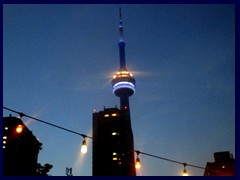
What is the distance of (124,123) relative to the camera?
119 metres

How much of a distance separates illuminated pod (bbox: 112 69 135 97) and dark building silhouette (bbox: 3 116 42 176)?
6823 cm

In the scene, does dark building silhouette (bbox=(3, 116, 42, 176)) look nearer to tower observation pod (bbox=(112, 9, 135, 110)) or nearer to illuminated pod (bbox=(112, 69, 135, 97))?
tower observation pod (bbox=(112, 9, 135, 110))

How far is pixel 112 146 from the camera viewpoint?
380ft

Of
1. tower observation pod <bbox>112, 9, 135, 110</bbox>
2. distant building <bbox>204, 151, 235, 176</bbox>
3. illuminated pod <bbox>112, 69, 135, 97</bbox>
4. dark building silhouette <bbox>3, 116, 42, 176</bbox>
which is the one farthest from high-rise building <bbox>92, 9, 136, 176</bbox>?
dark building silhouette <bbox>3, 116, 42, 176</bbox>

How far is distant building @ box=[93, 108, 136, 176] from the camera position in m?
114

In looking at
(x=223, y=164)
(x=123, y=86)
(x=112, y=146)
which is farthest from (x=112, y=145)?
(x=223, y=164)

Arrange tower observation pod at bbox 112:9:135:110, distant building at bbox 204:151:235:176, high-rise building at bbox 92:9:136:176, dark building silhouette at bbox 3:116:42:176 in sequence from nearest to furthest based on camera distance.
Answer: dark building silhouette at bbox 3:116:42:176
distant building at bbox 204:151:235:176
high-rise building at bbox 92:9:136:176
tower observation pod at bbox 112:9:135:110

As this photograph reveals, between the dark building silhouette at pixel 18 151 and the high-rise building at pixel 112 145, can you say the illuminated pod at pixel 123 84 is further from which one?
the dark building silhouette at pixel 18 151

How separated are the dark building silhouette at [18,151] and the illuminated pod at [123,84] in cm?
6823

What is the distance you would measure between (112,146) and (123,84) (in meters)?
32.6
